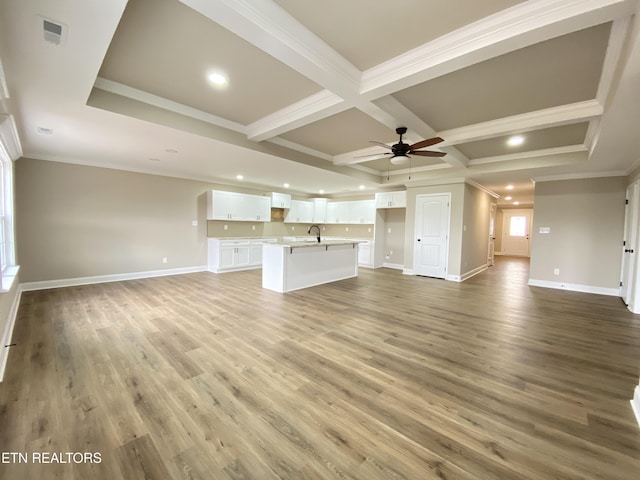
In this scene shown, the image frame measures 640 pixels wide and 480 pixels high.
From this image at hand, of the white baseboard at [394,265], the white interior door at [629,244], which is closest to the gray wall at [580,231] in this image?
the white interior door at [629,244]

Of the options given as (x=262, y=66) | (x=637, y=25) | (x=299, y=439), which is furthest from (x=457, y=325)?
(x=262, y=66)

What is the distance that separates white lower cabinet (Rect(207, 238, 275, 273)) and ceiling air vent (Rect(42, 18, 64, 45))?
5.25 m

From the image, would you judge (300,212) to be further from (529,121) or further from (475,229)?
(529,121)

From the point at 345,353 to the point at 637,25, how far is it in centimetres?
316

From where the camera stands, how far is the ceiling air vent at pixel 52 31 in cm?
167

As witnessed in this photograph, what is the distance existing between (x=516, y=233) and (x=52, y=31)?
51.0 feet

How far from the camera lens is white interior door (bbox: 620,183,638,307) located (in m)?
4.41

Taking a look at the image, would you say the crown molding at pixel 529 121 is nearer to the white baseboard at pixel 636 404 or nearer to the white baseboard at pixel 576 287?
the white baseboard at pixel 636 404

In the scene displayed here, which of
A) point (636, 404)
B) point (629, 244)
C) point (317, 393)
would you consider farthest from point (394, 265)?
point (317, 393)

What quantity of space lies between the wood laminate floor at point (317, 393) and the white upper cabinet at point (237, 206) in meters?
3.49

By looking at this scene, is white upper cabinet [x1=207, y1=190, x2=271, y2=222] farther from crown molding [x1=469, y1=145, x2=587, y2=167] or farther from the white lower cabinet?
crown molding [x1=469, y1=145, x2=587, y2=167]

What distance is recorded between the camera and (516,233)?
1245 cm

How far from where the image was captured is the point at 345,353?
8.76 feet

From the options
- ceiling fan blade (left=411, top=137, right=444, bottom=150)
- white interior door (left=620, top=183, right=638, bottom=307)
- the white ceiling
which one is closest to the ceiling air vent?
the white ceiling
